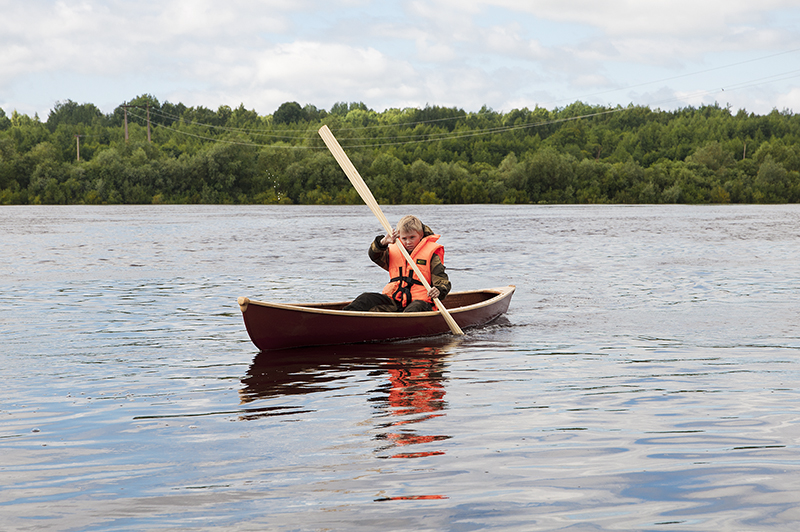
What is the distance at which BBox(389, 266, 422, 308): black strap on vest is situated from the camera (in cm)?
958

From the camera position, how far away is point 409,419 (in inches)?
227

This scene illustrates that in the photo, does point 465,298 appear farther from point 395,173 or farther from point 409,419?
point 395,173

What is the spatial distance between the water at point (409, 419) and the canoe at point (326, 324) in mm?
159

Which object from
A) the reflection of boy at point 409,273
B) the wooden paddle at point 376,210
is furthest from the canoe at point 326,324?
the reflection of boy at point 409,273

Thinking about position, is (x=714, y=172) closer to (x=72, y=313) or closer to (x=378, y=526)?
(x=72, y=313)

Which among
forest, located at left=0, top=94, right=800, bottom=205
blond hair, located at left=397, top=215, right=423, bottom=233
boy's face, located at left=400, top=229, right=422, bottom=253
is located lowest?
boy's face, located at left=400, top=229, right=422, bottom=253

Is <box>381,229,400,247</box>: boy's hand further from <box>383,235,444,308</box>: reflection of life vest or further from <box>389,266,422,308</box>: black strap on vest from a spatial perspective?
<box>389,266,422,308</box>: black strap on vest

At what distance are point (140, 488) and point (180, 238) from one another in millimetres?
27594

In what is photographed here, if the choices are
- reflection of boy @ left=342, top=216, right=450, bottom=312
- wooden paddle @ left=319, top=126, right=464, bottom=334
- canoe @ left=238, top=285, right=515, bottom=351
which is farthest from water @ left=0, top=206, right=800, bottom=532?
reflection of boy @ left=342, top=216, right=450, bottom=312

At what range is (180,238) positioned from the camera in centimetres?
3088

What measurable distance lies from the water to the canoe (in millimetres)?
159

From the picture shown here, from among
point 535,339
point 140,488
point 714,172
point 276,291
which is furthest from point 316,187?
point 140,488

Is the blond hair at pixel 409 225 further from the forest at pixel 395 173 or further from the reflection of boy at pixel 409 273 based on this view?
the forest at pixel 395 173

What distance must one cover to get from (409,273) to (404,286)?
19 cm
